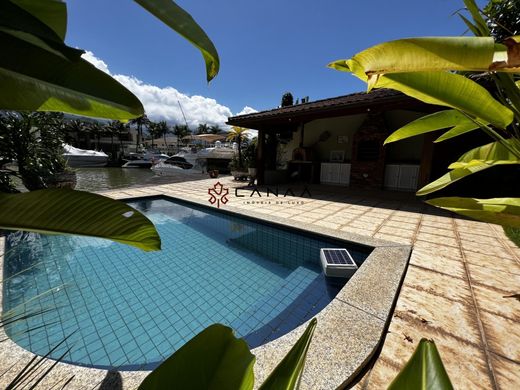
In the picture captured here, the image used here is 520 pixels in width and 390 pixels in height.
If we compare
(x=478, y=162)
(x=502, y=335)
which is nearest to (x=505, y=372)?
(x=502, y=335)

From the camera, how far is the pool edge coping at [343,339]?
5.06 ft

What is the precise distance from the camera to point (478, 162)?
100cm

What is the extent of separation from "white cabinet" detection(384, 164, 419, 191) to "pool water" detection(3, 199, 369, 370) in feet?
23.2

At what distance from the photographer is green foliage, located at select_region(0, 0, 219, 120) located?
0.47 metres

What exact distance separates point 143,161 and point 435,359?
28.5m

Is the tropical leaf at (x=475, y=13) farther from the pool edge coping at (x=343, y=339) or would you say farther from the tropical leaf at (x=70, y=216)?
the pool edge coping at (x=343, y=339)

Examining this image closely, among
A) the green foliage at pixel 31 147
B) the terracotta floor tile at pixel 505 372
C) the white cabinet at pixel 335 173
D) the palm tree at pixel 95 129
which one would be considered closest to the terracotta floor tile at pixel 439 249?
the terracotta floor tile at pixel 505 372

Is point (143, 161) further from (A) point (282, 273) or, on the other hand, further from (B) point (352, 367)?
(B) point (352, 367)

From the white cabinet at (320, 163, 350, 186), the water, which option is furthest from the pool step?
the white cabinet at (320, 163, 350, 186)

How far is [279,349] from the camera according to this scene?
1762mm

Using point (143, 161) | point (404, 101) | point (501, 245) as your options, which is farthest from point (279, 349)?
point (143, 161)

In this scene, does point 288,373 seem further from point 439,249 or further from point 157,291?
point 439,249

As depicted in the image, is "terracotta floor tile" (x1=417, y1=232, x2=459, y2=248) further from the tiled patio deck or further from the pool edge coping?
the pool edge coping

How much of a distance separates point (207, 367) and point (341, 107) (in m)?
8.35
